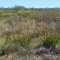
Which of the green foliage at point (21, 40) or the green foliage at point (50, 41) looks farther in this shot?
the green foliage at point (21, 40)

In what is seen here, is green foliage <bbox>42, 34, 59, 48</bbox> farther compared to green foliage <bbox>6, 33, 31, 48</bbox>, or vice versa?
green foliage <bbox>6, 33, 31, 48</bbox>

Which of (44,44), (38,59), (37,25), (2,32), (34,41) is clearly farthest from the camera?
(37,25)

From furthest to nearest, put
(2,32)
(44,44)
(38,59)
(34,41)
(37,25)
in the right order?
1. (37,25)
2. (2,32)
3. (34,41)
4. (44,44)
5. (38,59)

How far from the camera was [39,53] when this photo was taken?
1249 centimetres

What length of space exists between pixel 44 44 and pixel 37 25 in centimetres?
402

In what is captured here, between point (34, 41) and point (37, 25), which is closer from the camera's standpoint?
point (34, 41)

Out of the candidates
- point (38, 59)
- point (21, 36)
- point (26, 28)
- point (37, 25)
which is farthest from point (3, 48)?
point (37, 25)

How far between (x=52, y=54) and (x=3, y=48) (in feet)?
7.08

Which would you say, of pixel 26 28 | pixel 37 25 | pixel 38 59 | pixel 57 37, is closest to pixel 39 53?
pixel 38 59

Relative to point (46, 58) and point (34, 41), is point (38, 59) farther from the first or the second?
point (34, 41)

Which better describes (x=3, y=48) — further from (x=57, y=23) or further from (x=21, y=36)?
(x=57, y=23)

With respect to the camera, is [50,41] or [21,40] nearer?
[50,41]

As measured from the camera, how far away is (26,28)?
52.2 ft

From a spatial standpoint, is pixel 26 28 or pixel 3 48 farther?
pixel 26 28
